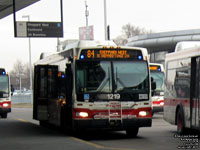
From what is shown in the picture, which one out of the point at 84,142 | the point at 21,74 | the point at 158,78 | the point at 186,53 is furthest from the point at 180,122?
the point at 21,74

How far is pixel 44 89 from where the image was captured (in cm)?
2175

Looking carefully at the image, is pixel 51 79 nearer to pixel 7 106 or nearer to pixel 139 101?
pixel 139 101

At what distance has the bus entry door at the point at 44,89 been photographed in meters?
20.0

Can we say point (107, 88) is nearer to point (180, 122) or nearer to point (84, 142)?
point (84, 142)

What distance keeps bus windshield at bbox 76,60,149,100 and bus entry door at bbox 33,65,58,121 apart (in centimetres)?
294

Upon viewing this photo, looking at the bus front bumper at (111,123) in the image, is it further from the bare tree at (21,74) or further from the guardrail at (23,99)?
the bare tree at (21,74)

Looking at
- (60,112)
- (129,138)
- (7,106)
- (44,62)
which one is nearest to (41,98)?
(44,62)

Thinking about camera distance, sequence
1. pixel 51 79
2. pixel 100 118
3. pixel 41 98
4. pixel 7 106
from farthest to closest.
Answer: pixel 7 106 → pixel 41 98 → pixel 51 79 → pixel 100 118

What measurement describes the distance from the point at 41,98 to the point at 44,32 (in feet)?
15.4

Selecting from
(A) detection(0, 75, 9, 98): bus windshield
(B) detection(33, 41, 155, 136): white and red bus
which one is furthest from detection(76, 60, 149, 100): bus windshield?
(A) detection(0, 75, 9, 98): bus windshield

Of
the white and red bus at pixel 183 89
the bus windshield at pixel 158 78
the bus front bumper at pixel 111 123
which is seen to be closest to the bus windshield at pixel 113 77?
the bus front bumper at pixel 111 123

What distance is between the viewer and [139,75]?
17.0m

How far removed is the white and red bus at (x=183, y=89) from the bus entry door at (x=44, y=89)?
3900mm

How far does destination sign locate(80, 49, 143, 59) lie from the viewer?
1698 cm
